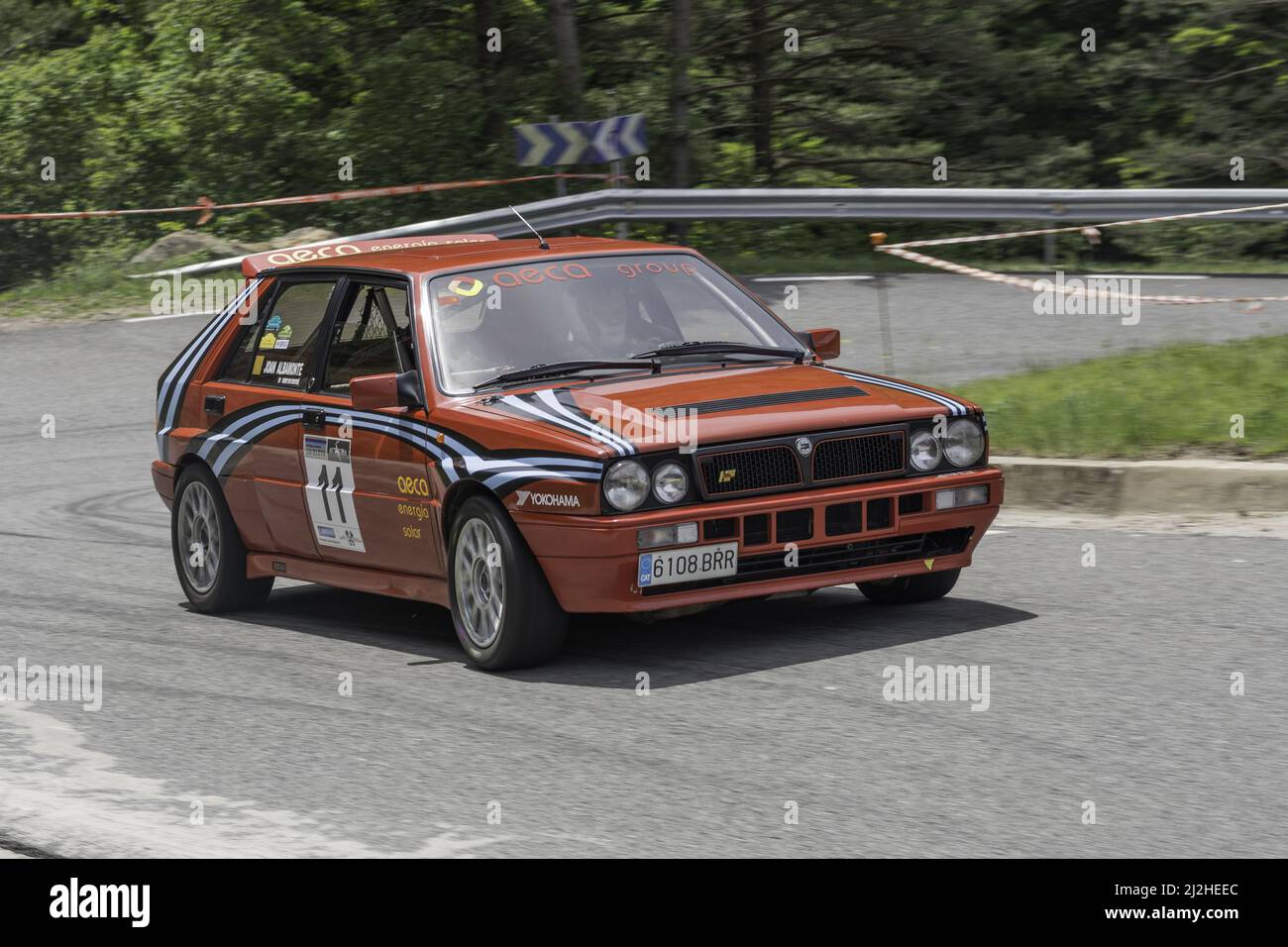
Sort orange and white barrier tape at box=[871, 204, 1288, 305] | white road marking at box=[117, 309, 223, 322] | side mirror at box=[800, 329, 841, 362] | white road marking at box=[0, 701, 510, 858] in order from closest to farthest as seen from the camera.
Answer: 1. white road marking at box=[0, 701, 510, 858]
2. side mirror at box=[800, 329, 841, 362]
3. orange and white barrier tape at box=[871, 204, 1288, 305]
4. white road marking at box=[117, 309, 223, 322]

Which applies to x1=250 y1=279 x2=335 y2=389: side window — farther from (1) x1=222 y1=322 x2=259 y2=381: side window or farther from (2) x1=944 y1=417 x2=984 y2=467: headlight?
(2) x1=944 y1=417 x2=984 y2=467: headlight

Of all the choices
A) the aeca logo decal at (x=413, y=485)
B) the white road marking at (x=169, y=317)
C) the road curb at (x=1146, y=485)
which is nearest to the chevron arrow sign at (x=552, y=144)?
the white road marking at (x=169, y=317)

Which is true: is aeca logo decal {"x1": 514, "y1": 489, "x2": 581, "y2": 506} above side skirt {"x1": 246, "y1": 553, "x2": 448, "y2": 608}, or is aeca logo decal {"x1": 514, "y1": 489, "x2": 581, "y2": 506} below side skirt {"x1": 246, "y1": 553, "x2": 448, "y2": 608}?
above

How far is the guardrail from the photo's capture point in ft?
59.9

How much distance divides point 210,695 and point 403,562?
1021 millimetres

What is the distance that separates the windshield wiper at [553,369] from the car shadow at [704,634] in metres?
1.02

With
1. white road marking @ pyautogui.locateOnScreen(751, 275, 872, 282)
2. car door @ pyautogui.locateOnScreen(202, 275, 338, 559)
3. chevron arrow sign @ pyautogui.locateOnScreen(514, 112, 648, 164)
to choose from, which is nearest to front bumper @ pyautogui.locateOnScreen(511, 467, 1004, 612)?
car door @ pyautogui.locateOnScreen(202, 275, 338, 559)

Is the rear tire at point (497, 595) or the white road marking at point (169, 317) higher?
the white road marking at point (169, 317)

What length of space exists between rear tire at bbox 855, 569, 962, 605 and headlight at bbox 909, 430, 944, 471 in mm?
677

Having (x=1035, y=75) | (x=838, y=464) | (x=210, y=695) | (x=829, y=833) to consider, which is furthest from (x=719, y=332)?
(x=1035, y=75)

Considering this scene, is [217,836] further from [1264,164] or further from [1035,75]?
[1035,75]

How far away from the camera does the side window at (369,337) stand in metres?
8.17

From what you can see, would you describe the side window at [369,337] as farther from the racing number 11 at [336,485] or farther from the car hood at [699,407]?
the car hood at [699,407]

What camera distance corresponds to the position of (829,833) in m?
5.14
